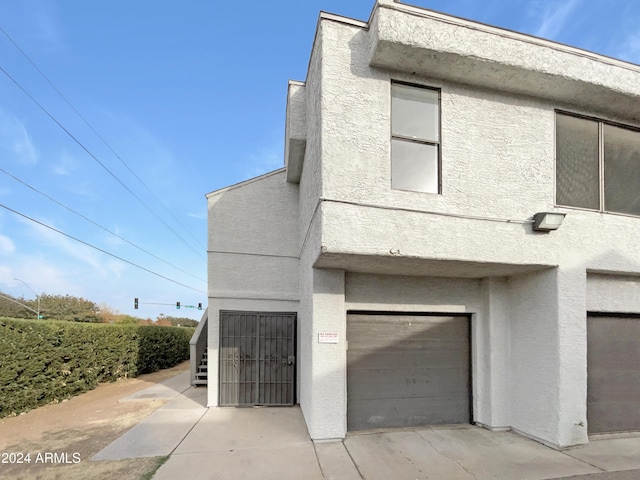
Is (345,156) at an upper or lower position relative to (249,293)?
upper

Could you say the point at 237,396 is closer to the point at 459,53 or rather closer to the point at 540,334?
the point at 540,334

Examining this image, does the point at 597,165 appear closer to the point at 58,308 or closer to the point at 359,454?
the point at 359,454

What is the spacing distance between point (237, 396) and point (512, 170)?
6.87m

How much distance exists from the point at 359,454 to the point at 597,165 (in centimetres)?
619

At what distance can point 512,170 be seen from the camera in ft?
15.7

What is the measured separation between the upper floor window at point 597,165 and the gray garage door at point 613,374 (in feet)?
6.65

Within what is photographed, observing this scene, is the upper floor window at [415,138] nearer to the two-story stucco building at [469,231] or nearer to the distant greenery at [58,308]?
the two-story stucco building at [469,231]

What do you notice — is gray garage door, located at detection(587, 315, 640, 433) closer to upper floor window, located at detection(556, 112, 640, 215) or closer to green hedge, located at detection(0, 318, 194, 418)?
upper floor window, located at detection(556, 112, 640, 215)

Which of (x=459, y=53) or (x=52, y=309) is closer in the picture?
(x=459, y=53)

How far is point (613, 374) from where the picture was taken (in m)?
5.17

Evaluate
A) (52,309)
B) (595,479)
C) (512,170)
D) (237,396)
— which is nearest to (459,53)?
(512,170)

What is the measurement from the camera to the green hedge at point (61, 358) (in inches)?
249

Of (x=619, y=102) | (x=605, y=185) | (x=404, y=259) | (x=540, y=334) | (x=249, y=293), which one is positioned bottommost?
(x=540, y=334)

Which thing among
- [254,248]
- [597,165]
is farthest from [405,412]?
Answer: [597,165]
